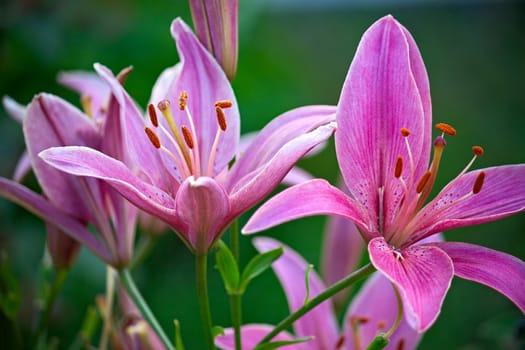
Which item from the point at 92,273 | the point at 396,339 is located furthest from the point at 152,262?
the point at 396,339

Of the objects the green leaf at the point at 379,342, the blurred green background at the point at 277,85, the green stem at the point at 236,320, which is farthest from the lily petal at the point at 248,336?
the blurred green background at the point at 277,85

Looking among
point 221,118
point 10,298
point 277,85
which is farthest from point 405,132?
point 277,85

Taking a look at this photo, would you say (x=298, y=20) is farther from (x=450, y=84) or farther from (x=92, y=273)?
(x=92, y=273)

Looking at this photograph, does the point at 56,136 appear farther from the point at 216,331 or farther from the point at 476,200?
the point at 476,200

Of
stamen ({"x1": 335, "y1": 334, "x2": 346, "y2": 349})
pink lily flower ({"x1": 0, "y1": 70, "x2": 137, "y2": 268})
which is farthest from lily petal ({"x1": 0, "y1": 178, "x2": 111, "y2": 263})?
stamen ({"x1": 335, "y1": 334, "x2": 346, "y2": 349})

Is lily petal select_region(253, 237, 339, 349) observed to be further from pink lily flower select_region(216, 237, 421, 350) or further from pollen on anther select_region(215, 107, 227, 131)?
pollen on anther select_region(215, 107, 227, 131)

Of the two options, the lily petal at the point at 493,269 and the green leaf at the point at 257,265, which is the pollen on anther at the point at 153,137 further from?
the lily petal at the point at 493,269
